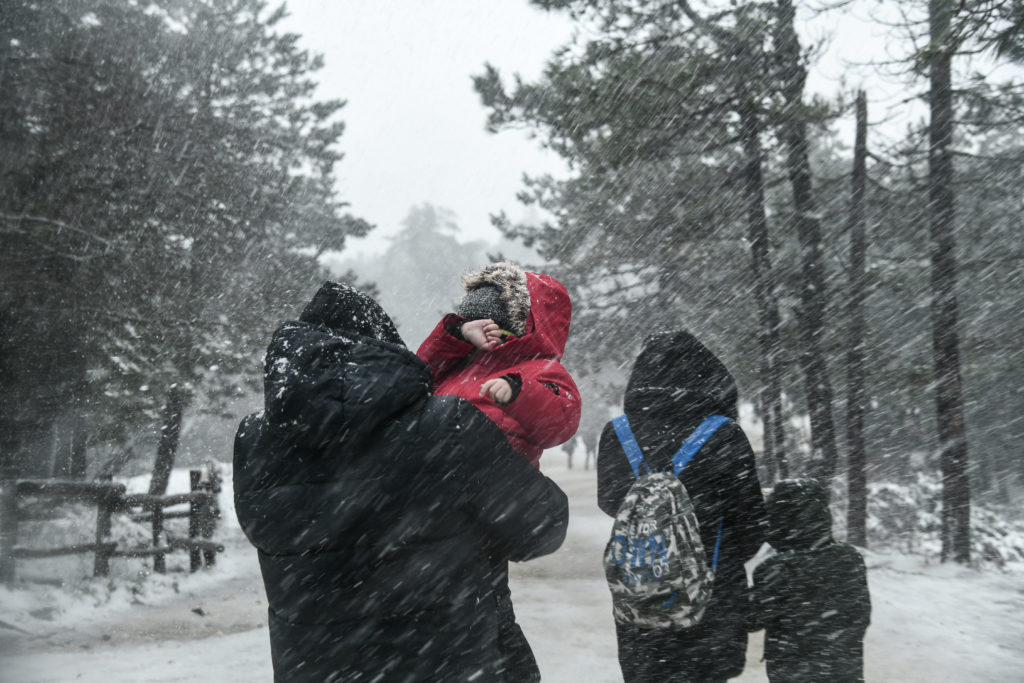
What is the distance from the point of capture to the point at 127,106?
1130cm

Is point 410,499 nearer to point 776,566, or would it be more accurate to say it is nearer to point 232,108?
point 776,566

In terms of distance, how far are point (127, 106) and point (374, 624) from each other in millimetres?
12183

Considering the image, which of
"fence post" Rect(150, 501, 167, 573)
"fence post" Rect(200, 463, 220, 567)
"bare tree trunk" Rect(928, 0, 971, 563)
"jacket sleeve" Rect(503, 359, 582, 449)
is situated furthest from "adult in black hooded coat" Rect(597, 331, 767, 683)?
"fence post" Rect(200, 463, 220, 567)

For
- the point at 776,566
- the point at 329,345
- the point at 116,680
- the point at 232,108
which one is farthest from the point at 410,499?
the point at 232,108

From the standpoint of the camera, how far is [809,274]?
11320 millimetres

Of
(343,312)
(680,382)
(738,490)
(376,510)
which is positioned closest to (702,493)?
(738,490)

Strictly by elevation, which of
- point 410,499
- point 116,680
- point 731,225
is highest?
point 731,225

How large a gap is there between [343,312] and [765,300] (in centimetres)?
1082

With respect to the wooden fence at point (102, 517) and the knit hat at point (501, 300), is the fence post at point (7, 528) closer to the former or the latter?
the wooden fence at point (102, 517)

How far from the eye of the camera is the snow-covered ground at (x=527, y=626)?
18.5 feet

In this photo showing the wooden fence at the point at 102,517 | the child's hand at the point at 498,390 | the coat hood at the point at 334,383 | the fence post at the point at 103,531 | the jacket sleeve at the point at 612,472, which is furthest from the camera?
the fence post at the point at 103,531

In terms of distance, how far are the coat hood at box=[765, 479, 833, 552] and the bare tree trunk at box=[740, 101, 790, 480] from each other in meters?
8.49

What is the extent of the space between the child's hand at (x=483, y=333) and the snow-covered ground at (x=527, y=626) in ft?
13.6

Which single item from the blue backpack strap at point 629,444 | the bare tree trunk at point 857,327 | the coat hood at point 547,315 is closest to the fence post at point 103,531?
the blue backpack strap at point 629,444
